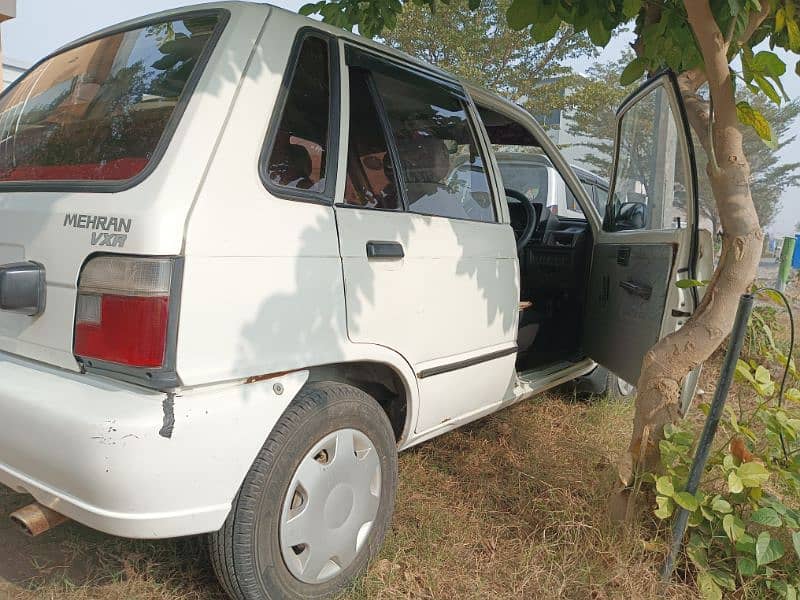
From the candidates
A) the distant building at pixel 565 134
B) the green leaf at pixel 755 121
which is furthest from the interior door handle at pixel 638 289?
the distant building at pixel 565 134

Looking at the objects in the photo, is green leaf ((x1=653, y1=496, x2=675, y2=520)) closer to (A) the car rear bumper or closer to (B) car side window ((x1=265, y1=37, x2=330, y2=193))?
(A) the car rear bumper

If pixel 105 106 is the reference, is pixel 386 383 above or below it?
below

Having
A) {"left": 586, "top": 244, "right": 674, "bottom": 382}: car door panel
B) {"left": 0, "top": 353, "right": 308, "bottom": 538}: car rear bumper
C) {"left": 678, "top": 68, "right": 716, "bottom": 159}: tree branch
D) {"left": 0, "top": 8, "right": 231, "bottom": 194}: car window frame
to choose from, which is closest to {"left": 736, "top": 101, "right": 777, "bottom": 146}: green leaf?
{"left": 678, "top": 68, "right": 716, "bottom": 159}: tree branch

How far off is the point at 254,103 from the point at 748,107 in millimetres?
1657

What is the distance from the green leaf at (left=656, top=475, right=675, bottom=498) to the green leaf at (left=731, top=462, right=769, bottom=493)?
0.22 metres

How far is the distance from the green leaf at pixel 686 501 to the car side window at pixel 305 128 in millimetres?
1542

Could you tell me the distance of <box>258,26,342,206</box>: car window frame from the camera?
1.76 meters

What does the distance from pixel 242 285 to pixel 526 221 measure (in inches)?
108

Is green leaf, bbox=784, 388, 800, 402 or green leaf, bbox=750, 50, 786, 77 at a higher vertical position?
green leaf, bbox=750, 50, 786, 77

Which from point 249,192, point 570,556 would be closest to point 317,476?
point 249,192

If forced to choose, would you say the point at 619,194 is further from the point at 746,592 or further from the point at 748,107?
the point at 746,592

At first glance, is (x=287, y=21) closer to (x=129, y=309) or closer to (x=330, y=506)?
(x=129, y=309)

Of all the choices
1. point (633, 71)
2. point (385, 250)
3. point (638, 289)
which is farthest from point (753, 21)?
point (385, 250)

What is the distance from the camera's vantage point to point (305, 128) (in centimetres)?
192
